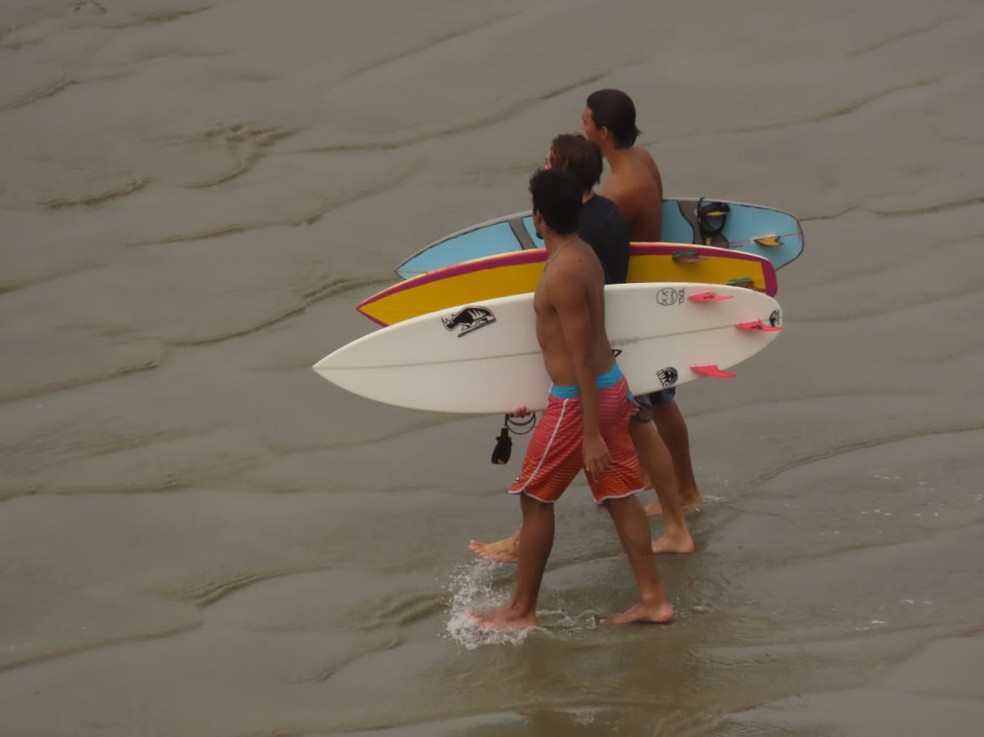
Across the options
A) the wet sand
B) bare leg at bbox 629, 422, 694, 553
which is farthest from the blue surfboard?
bare leg at bbox 629, 422, 694, 553

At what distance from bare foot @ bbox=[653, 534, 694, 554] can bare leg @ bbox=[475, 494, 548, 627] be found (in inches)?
23.7

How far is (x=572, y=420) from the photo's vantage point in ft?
15.0

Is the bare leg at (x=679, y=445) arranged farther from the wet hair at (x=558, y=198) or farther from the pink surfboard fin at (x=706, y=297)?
the wet hair at (x=558, y=198)

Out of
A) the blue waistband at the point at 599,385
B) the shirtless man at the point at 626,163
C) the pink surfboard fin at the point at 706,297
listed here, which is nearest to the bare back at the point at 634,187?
the shirtless man at the point at 626,163

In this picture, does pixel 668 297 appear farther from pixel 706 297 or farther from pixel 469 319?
pixel 469 319

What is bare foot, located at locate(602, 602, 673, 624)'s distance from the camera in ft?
15.4

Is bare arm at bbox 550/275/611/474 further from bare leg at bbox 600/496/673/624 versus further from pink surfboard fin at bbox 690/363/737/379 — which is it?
pink surfboard fin at bbox 690/363/737/379

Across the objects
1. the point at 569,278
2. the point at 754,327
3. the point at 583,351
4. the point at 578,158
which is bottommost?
the point at 754,327

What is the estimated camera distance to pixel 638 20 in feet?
27.5

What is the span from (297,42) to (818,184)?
2.97 metres

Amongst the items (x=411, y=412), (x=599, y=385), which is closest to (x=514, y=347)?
(x=599, y=385)

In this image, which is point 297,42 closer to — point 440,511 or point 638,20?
point 638,20

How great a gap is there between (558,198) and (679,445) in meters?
1.29

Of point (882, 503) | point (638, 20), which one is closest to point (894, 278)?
point (882, 503)
